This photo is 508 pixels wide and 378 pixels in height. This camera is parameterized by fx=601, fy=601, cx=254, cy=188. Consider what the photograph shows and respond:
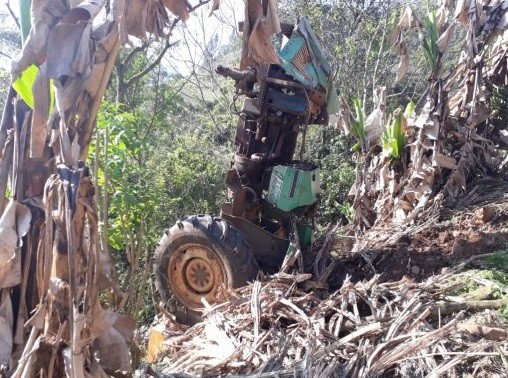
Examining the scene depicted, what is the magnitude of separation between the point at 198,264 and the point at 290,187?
1.09m

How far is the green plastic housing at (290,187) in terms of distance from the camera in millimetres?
5328

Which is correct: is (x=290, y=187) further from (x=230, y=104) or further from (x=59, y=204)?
(x=230, y=104)

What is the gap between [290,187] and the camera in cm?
534

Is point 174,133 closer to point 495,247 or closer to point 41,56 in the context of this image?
point 495,247

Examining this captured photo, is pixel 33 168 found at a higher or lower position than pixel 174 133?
lower

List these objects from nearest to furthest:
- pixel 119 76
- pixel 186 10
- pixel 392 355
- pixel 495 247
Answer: pixel 186 10 → pixel 392 355 → pixel 495 247 → pixel 119 76

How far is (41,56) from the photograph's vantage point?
7.97 feet

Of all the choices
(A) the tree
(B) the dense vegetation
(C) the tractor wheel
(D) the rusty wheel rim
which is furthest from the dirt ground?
(A) the tree

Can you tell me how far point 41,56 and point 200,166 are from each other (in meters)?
10.2

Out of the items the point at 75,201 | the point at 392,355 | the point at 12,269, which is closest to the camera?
the point at 75,201

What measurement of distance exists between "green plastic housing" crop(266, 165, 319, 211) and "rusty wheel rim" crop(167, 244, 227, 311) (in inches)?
30.0

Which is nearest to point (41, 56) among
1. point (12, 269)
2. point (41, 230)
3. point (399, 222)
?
point (41, 230)

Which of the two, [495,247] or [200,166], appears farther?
[200,166]

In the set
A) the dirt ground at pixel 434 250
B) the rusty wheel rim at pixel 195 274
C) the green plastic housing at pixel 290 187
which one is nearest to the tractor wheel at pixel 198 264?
the rusty wheel rim at pixel 195 274
